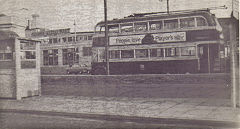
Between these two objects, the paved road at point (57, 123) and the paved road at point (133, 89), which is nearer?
the paved road at point (57, 123)

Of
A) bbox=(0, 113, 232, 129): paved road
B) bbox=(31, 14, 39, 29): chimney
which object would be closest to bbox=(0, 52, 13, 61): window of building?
bbox=(31, 14, 39, 29): chimney

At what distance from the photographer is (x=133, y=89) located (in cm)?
518

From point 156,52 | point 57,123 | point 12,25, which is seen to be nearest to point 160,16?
point 156,52

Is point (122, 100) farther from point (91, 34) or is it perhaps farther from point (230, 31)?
point (230, 31)

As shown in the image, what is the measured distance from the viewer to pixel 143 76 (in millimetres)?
5012

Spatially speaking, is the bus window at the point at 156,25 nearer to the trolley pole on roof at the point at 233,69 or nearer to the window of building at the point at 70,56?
the trolley pole on roof at the point at 233,69

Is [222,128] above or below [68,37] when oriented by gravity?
below

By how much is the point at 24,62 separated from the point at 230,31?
167 inches

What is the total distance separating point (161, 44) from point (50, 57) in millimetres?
2301

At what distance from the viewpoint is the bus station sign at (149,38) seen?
4.64 meters

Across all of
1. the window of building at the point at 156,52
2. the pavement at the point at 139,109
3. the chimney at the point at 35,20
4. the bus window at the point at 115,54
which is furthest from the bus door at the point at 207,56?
the chimney at the point at 35,20

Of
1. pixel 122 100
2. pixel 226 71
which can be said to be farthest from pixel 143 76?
pixel 226 71

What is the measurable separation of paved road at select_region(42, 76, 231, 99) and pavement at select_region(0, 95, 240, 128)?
108 millimetres

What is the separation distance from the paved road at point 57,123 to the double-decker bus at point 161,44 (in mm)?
1160
